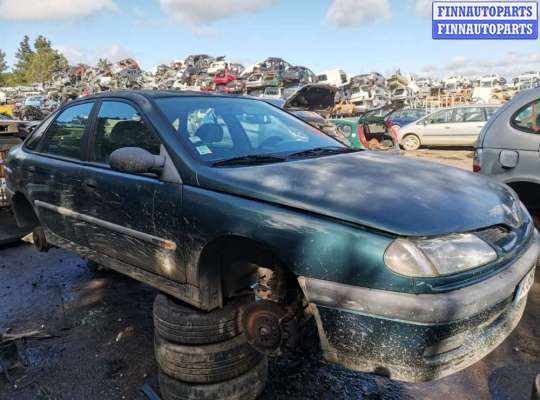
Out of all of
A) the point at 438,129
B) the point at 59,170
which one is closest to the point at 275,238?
the point at 59,170

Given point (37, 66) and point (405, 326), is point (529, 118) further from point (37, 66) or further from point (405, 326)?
point (37, 66)

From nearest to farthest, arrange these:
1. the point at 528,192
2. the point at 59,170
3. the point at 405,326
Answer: the point at 405,326
the point at 59,170
the point at 528,192

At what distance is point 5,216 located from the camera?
558cm

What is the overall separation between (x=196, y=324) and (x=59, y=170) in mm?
1730

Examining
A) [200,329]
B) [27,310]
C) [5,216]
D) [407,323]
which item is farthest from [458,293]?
[5,216]

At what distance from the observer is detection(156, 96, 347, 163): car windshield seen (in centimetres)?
248

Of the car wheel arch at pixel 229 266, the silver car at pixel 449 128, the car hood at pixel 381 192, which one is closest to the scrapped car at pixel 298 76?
the silver car at pixel 449 128

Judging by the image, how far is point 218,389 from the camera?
2195 mm

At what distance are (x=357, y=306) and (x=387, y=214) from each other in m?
0.40

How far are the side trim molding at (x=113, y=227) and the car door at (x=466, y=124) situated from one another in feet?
42.4

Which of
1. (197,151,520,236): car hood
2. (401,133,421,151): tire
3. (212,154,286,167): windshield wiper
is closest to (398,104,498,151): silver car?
(401,133,421,151): tire

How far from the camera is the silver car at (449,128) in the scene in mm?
13258

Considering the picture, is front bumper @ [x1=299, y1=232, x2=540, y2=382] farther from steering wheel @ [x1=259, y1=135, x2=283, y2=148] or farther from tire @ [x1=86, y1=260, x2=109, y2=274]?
tire @ [x1=86, y1=260, x2=109, y2=274]

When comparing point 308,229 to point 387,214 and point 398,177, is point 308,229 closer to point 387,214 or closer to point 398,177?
point 387,214
